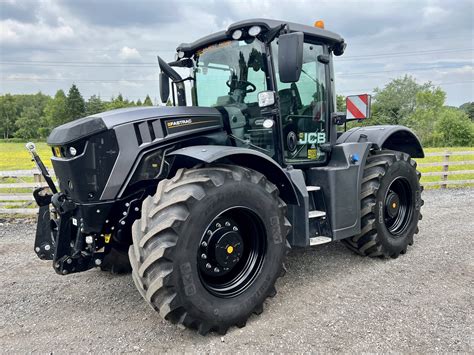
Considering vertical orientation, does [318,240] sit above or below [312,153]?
below

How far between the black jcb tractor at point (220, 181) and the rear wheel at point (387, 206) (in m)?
0.02

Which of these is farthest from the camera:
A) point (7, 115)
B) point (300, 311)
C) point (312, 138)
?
point (7, 115)

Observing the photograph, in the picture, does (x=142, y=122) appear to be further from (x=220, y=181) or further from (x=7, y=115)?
(x=7, y=115)

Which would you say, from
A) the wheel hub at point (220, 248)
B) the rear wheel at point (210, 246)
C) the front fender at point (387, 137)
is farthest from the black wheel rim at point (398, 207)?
the wheel hub at point (220, 248)

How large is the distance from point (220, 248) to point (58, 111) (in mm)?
88373

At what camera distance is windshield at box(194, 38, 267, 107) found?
4141 millimetres

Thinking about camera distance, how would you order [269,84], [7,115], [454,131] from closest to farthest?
1. [269,84]
2. [454,131]
3. [7,115]

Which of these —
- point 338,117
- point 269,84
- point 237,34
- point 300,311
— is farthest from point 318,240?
point 237,34

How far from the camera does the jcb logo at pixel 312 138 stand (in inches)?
180

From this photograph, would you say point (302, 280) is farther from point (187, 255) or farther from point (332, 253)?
point (187, 255)

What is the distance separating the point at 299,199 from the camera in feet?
13.3

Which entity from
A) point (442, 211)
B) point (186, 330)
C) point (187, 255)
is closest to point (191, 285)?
point (187, 255)

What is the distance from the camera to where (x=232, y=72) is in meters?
4.28

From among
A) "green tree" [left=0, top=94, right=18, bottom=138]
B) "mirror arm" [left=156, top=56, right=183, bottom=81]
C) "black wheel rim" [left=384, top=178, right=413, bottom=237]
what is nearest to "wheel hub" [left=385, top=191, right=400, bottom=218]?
"black wheel rim" [left=384, top=178, right=413, bottom=237]
